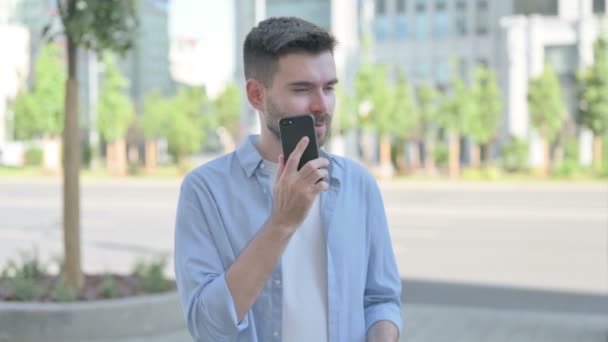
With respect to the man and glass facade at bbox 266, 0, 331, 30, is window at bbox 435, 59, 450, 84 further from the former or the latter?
the man

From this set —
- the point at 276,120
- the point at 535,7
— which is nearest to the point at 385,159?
the point at 535,7

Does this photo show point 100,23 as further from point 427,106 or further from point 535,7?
point 535,7

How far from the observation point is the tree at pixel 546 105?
108ft

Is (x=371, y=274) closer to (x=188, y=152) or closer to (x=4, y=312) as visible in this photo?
(x=4, y=312)

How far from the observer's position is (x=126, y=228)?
15.2 m

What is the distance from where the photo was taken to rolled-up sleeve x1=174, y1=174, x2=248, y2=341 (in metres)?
1.80

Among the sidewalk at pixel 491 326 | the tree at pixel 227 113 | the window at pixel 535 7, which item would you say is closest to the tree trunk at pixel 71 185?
the sidewalk at pixel 491 326

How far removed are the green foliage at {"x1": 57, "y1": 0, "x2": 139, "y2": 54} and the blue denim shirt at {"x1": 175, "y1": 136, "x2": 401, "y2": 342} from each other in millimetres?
5047

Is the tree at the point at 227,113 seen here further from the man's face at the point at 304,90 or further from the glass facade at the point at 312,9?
the man's face at the point at 304,90

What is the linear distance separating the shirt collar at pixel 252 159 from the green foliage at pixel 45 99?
39.0m

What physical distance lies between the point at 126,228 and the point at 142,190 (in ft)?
38.5

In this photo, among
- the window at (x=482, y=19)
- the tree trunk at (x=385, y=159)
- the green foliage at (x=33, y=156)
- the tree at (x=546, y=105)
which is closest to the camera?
the tree at (x=546, y=105)

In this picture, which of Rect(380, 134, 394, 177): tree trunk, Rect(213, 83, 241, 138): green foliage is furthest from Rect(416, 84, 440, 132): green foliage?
Rect(213, 83, 241, 138): green foliage

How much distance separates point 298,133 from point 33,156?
4382 centimetres
